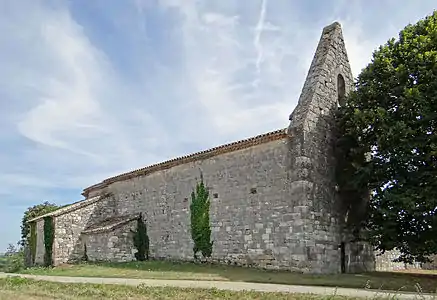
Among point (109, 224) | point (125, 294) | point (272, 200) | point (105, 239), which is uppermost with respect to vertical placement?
point (272, 200)

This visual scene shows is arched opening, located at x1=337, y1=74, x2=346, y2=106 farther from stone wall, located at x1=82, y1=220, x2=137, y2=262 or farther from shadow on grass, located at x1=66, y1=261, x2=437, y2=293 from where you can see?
stone wall, located at x1=82, y1=220, x2=137, y2=262

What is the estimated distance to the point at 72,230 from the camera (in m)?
25.5

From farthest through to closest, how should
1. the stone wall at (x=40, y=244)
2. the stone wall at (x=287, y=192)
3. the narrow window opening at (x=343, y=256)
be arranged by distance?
1. the stone wall at (x=40, y=244)
2. the narrow window opening at (x=343, y=256)
3. the stone wall at (x=287, y=192)

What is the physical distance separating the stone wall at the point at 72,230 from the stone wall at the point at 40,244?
1274 mm

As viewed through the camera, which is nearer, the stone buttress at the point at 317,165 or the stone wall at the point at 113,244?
the stone buttress at the point at 317,165

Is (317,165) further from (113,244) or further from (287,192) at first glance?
(113,244)

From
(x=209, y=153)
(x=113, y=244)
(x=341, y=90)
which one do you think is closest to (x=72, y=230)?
(x=113, y=244)

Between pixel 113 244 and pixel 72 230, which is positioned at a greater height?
pixel 72 230

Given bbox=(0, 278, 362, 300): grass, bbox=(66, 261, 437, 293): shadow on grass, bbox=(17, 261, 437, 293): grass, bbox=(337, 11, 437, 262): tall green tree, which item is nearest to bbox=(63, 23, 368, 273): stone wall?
bbox=(66, 261, 437, 293): shadow on grass

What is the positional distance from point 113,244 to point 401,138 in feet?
48.9

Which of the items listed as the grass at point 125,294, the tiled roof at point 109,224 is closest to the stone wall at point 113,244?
the tiled roof at point 109,224

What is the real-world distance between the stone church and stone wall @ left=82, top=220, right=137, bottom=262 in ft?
0.17

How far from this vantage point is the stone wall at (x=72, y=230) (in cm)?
2455

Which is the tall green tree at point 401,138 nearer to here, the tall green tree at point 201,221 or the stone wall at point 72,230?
the tall green tree at point 201,221
